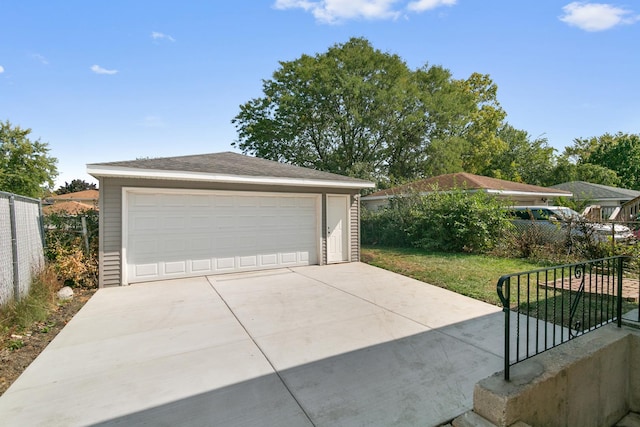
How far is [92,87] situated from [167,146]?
673cm

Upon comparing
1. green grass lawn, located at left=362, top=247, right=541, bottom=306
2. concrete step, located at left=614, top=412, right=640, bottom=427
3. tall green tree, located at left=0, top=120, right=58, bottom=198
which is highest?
tall green tree, located at left=0, top=120, right=58, bottom=198

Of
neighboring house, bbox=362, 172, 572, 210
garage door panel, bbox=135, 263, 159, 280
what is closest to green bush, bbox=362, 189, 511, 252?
neighboring house, bbox=362, 172, 572, 210

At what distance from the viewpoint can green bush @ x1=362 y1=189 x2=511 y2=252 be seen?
9938 millimetres

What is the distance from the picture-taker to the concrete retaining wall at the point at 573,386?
2.24 meters

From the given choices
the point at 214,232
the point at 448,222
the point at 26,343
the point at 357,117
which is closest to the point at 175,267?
the point at 214,232

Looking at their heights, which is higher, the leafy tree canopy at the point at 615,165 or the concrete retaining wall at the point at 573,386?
the leafy tree canopy at the point at 615,165

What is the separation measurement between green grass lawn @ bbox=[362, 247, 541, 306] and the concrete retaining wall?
1909 mm

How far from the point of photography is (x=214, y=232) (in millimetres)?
7664

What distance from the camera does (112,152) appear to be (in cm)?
1513

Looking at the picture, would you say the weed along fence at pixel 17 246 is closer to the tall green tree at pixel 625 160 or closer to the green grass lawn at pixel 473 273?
the green grass lawn at pixel 473 273

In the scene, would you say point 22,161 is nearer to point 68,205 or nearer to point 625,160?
point 68,205

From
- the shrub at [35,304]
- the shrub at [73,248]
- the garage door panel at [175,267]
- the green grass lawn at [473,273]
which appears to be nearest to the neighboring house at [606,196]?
the green grass lawn at [473,273]

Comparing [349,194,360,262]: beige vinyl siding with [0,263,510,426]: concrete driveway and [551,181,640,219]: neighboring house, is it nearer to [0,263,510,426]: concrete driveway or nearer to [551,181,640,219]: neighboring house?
[0,263,510,426]: concrete driveway

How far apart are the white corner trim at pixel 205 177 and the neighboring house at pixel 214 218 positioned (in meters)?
0.02
